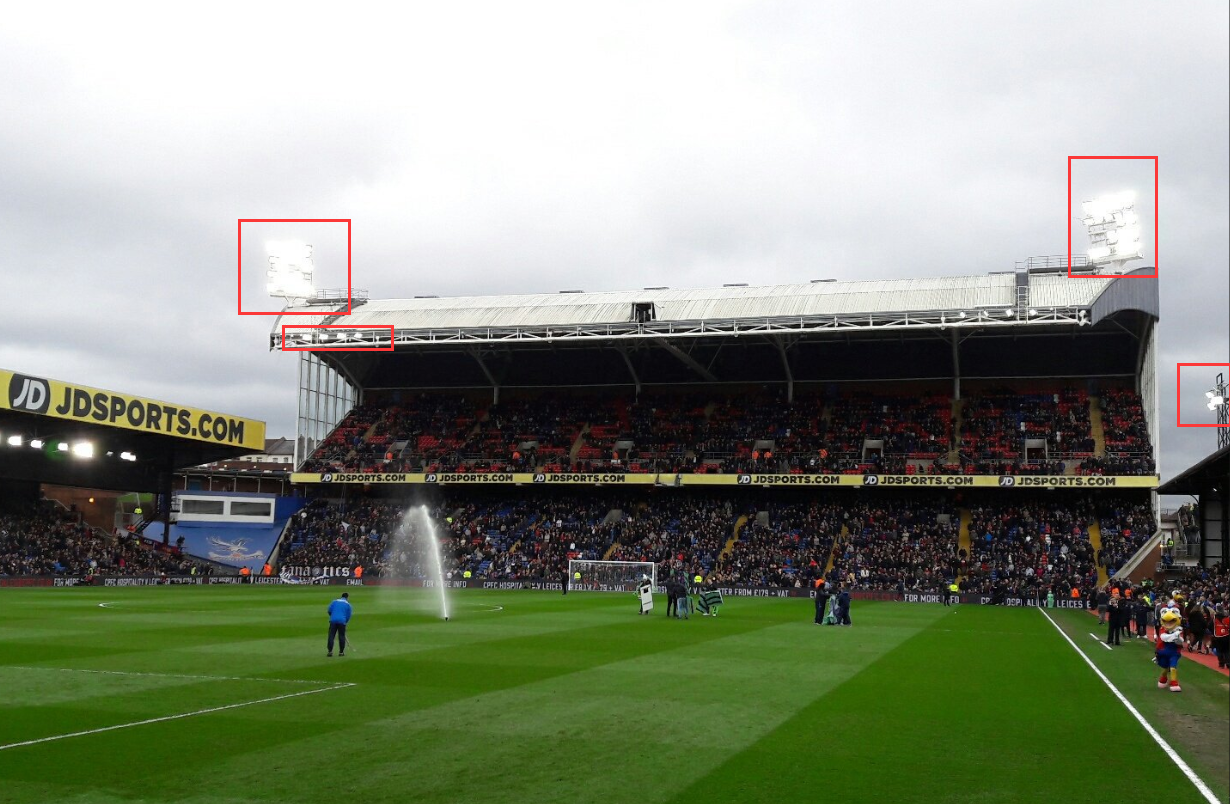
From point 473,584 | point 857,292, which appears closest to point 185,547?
point 473,584

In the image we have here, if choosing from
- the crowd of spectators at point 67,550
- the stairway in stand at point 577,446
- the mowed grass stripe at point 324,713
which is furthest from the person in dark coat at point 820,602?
the crowd of spectators at point 67,550

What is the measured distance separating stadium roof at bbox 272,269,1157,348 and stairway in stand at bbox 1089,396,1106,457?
7545 mm

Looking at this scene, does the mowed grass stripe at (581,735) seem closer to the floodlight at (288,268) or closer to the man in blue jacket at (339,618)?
the man in blue jacket at (339,618)

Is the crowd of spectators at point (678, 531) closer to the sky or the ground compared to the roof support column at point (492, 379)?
closer to the ground

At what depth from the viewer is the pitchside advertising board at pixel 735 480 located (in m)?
56.9

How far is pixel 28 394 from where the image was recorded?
53312 millimetres

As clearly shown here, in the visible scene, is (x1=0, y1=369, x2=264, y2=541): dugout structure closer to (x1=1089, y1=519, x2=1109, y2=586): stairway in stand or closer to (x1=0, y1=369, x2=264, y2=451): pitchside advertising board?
(x1=0, y1=369, x2=264, y2=451): pitchside advertising board

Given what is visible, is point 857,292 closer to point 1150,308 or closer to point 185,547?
point 1150,308

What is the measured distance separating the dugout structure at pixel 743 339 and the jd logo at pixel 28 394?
46.5 ft

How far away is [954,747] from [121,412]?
55263 millimetres

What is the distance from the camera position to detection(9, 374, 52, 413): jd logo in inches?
2066

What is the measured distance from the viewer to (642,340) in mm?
65250

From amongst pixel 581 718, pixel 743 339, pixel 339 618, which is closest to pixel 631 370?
pixel 743 339

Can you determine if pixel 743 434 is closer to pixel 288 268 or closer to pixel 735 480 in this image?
pixel 735 480
